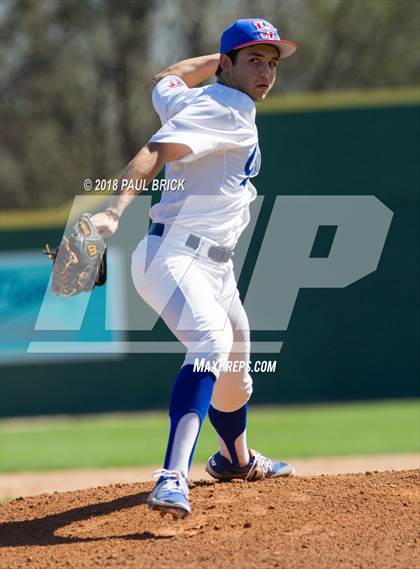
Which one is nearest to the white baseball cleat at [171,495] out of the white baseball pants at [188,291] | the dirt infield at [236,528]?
the dirt infield at [236,528]

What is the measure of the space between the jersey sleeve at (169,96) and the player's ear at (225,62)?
20 centimetres

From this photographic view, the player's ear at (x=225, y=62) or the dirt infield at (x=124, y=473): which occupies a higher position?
the player's ear at (x=225, y=62)

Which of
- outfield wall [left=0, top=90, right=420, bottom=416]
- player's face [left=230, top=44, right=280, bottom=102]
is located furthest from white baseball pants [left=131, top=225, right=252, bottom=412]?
outfield wall [left=0, top=90, right=420, bottom=416]

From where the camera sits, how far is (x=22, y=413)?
13219 mm

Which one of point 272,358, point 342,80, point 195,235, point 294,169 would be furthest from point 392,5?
point 195,235

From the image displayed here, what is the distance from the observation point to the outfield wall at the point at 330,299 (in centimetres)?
1287

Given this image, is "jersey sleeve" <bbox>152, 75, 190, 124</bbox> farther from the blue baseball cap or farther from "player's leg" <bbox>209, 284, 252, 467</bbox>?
"player's leg" <bbox>209, 284, 252, 467</bbox>

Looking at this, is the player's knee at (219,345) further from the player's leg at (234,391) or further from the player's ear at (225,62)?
the player's ear at (225,62)

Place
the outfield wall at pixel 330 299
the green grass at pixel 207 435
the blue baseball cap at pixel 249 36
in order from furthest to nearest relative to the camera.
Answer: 1. the outfield wall at pixel 330 299
2. the green grass at pixel 207 435
3. the blue baseball cap at pixel 249 36

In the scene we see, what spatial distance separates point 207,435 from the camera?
10672 mm

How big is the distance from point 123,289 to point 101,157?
11.0 m

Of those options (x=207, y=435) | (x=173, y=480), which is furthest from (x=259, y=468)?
(x=207, y=435)

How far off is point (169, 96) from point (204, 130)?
0.52 meters

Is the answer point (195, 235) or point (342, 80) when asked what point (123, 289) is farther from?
point (342, 80)
